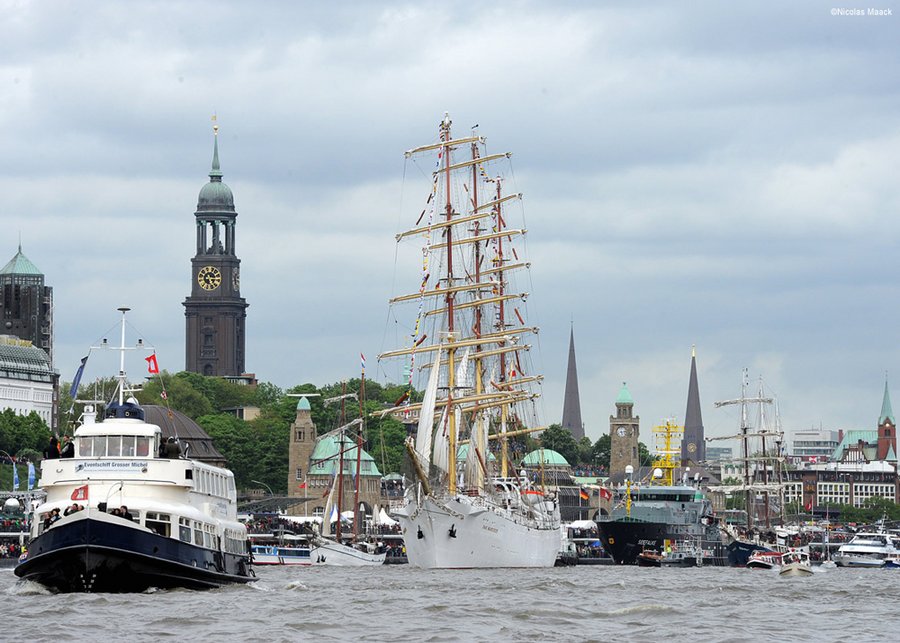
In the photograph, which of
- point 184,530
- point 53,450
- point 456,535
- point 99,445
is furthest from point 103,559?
point 456,535

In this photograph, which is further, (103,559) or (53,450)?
(53,450)

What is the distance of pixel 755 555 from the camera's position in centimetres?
15325

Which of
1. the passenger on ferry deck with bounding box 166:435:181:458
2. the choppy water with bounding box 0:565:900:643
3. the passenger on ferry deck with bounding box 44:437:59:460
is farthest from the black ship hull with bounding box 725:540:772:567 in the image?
the passenger on ferry deck with bounding box 44:437:59:460

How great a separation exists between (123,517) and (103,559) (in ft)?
4.83

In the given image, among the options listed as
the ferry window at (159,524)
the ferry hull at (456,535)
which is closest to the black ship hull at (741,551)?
the ferry hull at (456,535)

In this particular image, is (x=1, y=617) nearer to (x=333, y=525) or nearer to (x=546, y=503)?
(x=546, y=503)

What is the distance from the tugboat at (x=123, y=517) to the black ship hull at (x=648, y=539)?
94315 mm

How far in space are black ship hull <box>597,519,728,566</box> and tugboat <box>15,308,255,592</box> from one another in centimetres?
9431

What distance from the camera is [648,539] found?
557 ft

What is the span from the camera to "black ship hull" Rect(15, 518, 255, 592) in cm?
6862

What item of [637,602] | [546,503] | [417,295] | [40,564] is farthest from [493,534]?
[40,564]

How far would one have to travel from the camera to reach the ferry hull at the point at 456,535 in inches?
4685

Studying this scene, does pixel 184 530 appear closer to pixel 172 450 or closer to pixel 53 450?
pixel 172 450

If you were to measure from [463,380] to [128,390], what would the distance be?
58.9 meters
